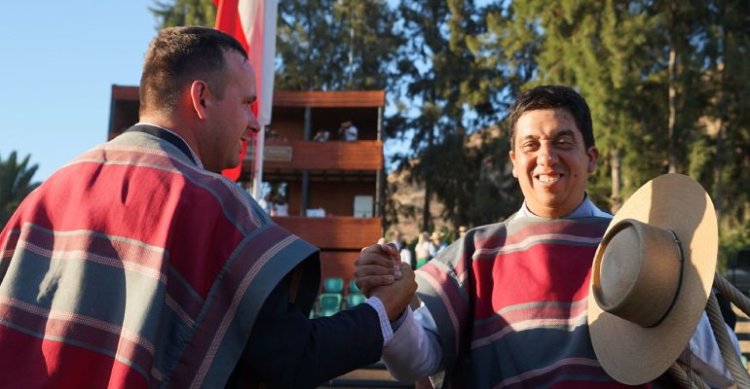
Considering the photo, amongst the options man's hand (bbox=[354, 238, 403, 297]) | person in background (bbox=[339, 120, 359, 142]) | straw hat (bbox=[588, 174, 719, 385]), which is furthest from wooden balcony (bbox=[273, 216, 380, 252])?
straw hat (bbox=[588, 174, 719, 385])

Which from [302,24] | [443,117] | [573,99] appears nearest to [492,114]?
[443,117]

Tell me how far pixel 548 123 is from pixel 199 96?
4.07 ft

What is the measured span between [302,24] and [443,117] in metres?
7.10

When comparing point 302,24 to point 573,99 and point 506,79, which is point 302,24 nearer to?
point 506,79

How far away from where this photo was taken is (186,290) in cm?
186

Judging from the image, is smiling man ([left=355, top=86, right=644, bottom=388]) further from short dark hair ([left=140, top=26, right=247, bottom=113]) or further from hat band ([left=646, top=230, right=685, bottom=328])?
short dark hair ([left=140, top=26, right=247, bottom=113])

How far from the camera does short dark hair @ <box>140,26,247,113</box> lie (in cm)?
215

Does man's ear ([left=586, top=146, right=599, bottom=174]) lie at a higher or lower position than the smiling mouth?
higher

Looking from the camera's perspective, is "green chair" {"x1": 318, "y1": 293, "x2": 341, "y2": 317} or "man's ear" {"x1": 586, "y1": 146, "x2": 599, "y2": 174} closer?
"man's ear" {"x1": 586, "y1": 146, "x2": 599, "y2": 174}

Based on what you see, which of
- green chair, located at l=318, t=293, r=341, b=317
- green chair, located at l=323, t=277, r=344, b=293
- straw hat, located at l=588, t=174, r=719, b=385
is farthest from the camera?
green chair, located at l=323, t=277, r=344, b=293

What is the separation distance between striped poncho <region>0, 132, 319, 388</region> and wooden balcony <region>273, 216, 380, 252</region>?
66.1 ft

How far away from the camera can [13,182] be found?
21.3 meters

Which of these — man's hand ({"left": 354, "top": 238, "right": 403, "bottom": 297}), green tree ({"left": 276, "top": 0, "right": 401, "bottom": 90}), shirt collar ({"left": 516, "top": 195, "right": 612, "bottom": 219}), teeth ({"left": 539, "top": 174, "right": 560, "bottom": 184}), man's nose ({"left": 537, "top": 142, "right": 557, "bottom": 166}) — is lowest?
man's hand ({"left": 354, "top": 238, "right": 403, "bottom": 297})

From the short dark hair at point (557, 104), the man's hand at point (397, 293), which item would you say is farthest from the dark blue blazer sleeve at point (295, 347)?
the short dark hair at point (557, 104)
